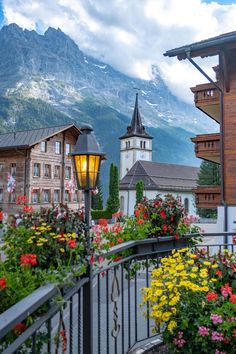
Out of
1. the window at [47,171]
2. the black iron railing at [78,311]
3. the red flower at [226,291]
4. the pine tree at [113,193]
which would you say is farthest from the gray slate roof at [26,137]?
the red flower at [226,291]

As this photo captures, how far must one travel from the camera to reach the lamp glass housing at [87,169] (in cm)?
260

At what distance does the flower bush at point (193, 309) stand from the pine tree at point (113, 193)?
3103 cm

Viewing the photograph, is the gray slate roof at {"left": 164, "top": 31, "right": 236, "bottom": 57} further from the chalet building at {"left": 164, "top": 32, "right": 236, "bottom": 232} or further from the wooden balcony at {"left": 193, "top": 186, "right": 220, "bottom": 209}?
the wooden balcony at {"left": 193, "top": 186, "right": 220, "bottom": 209}

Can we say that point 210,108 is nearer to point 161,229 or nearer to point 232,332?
point 161,229

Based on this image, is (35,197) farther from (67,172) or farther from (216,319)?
(216,319)

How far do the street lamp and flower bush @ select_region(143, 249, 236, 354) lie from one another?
824mm

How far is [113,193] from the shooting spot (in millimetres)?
35406

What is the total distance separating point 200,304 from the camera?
2.46m

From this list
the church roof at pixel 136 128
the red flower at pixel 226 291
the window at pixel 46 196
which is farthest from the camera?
the church roof at pixel 136 128

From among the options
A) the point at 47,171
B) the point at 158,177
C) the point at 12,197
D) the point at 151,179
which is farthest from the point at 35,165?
the point at 158,177

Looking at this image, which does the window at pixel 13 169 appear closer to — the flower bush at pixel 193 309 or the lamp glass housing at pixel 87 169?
the lamp glass housing at pixel 87 169

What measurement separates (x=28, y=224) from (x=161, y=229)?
1738 mm

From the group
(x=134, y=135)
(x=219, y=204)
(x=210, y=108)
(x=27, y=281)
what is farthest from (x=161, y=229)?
(x=134, y=135)

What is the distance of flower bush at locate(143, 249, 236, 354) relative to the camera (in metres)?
2.33
